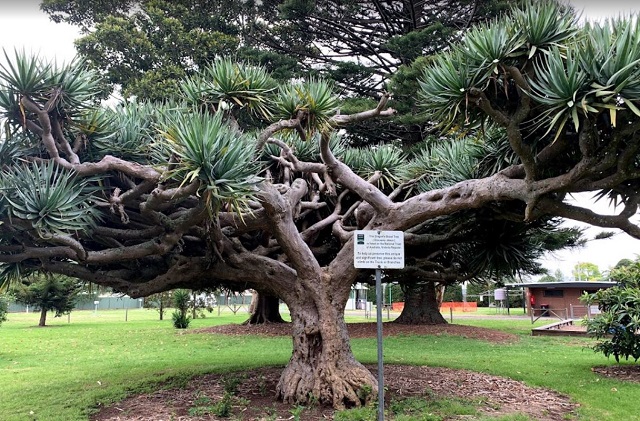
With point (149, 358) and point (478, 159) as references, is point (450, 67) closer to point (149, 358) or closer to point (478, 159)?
point (478, 159)

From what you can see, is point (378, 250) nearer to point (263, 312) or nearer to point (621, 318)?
point (621, 318)

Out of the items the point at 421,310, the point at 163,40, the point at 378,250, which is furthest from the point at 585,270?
the point at 378,250

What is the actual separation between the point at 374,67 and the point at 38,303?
22.0 meters

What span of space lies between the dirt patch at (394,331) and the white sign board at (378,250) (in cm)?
1268

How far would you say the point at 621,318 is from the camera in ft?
33.9

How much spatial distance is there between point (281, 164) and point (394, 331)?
11923 millimetres

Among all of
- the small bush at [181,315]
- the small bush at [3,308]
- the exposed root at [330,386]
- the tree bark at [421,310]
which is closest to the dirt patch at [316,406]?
the exposed root at [330,386]

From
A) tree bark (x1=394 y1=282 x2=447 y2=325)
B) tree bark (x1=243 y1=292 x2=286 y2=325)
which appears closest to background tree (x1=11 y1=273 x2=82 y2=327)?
tree bark (x1=243 y1=292 x2=286 y2=325)

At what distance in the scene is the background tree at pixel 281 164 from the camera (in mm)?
5887

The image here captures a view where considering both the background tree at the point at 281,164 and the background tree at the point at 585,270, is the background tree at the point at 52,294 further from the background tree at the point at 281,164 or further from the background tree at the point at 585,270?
the background tree at the point at 585,270

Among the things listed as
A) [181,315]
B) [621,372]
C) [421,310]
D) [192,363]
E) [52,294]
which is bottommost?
[192,363]

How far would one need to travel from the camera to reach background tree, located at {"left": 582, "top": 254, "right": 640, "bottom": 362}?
1016cm

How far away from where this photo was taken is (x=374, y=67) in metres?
21.3

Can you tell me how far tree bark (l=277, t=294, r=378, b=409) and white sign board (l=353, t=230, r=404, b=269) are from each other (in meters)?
2.26
